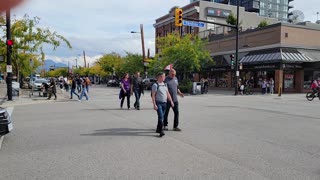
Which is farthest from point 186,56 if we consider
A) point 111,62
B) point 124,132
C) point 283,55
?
point 111,62

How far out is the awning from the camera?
32575mm

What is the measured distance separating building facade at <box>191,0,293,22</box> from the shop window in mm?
86592

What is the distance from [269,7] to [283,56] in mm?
106273

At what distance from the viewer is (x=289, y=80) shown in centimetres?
3462

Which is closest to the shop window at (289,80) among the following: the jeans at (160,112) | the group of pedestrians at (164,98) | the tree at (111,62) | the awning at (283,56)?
the awning at (283,56)

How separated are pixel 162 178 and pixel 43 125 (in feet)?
21.6

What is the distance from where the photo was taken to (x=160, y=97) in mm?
8695

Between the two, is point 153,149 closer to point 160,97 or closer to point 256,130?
point 160,97

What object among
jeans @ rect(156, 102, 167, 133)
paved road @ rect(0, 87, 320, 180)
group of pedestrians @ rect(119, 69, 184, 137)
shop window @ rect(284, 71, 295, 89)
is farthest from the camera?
shop window @ rect(284, 71, 295, 89)

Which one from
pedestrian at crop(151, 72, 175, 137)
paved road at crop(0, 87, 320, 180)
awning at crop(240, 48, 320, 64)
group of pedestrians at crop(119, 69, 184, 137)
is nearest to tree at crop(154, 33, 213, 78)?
awning at crop(240, 48, 320, 64)

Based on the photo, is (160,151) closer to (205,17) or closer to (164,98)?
(164,98)

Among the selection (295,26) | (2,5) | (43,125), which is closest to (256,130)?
(43,125)

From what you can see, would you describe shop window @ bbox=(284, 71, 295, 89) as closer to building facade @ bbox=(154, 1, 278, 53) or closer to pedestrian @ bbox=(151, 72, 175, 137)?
building facade @ bbox=(154, 1, 278, 53)

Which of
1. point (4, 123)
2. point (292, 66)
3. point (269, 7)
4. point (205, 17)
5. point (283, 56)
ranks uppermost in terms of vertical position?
point (269, 7)
